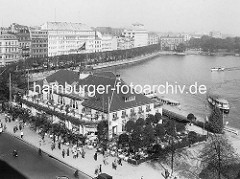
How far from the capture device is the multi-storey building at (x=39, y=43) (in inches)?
3248

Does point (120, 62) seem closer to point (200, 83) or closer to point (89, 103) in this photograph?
point (200, 83)

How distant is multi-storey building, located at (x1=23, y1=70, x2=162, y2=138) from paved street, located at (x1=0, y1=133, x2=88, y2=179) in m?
4.43

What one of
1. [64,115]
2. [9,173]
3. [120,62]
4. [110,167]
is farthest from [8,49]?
[110,167]

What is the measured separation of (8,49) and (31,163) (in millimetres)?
51884

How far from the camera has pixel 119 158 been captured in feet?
78.9

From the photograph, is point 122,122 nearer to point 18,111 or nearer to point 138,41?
point 18,111

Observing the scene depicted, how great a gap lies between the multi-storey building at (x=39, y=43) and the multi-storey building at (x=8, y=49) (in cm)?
836

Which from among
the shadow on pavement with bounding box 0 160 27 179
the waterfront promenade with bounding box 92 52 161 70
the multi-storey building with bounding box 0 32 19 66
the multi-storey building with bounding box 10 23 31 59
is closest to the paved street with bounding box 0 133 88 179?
the shadow on pavement with bounding box 0 160 27 179

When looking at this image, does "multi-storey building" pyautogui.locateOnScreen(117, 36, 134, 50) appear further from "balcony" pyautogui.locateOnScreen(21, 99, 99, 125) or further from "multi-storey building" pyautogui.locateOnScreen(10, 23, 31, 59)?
"balcony" pyautogui.locateOnScreen(21, 99, 99, 125)

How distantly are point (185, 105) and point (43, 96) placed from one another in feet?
58.1

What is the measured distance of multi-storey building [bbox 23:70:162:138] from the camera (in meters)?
28.1

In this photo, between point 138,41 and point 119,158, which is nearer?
point 119,158

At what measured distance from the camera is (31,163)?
75.1ft

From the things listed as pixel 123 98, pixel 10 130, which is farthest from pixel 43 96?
pixel 123 98
